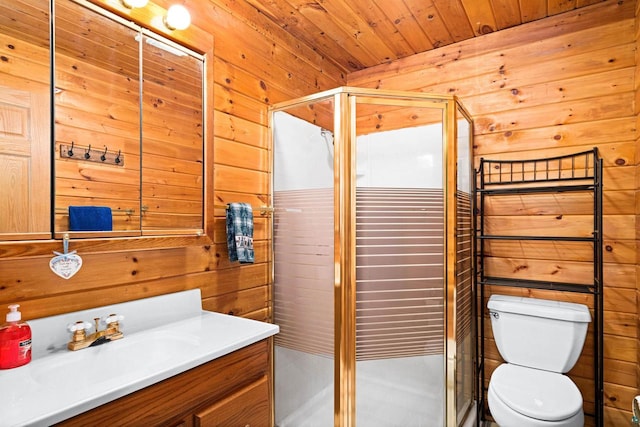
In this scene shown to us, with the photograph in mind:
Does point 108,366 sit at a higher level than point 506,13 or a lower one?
lower

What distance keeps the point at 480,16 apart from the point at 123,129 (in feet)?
6.96

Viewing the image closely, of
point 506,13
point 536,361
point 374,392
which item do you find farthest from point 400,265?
point 506,13

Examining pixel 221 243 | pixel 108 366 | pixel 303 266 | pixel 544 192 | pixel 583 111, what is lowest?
pixel 108 366

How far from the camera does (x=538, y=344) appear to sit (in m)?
1.92

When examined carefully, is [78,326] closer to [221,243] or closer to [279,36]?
[221,243]

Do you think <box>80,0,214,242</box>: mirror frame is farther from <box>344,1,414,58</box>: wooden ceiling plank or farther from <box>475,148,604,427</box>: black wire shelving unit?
<box>475,148,604,427</box>: black wire shelving unit

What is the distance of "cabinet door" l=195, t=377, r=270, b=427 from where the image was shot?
1.12 m

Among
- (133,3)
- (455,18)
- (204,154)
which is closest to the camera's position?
(133,3)

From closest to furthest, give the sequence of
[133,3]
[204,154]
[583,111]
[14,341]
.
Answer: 1. [14,341]
2. [133,3]
3. [204,154]
4. [583,111]

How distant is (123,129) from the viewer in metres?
1.34

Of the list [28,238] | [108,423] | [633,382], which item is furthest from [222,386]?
[633,382]

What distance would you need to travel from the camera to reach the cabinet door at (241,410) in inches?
43.9

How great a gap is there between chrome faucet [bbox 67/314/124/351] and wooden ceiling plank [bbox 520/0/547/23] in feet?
8.60

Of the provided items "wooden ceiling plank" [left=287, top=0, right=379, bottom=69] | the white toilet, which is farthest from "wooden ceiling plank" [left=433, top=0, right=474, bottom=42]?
the white toilet
